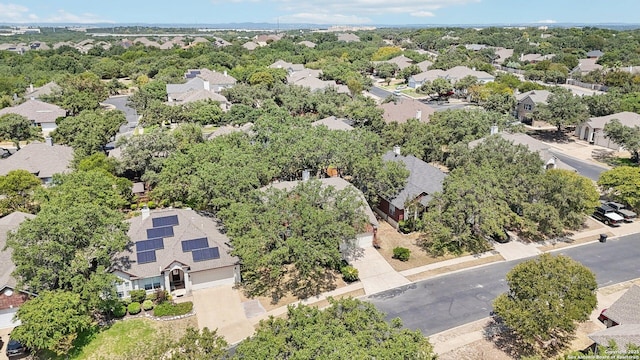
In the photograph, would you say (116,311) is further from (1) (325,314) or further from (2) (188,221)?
(1) (325,314)

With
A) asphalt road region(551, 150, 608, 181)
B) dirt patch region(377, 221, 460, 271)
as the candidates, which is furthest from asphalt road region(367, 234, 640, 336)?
asphalt road region(551, 150, 608, 181)

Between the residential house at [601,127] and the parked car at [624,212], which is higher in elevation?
the residential house at [601,127]

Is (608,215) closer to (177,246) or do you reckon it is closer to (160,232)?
(177,246)

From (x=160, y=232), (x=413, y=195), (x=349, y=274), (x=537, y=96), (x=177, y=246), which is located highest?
(x=537, y=96)

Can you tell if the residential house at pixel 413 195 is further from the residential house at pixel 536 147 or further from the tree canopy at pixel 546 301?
the tree canopy at pixel 546 301

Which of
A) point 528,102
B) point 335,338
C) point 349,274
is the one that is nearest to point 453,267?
point 349,274

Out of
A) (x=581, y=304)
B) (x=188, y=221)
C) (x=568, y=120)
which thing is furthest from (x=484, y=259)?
(x=568, y=120)

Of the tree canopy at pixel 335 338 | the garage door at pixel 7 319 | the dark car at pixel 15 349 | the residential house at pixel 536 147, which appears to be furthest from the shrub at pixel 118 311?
the residential house at pixel 536 147

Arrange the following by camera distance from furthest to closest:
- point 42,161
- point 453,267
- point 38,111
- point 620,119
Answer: point 38,111
point 620,119
point 42,161
point 453,267
